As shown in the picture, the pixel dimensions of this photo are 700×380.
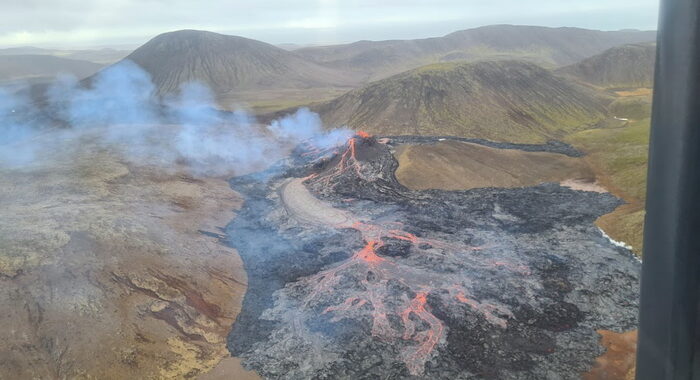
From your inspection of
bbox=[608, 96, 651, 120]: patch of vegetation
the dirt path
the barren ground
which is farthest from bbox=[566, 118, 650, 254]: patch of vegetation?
the barren ground

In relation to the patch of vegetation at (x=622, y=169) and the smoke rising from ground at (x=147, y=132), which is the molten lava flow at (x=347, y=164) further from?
the patch of vegetation at (x=622, y=169)

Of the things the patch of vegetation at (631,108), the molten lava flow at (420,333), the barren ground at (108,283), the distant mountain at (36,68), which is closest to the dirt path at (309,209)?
the barren ground at (108,283)

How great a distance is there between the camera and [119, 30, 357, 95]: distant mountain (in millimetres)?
131625

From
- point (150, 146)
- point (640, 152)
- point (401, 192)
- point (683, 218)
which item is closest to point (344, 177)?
point (401, 192)

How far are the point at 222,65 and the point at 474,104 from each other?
3783 inches

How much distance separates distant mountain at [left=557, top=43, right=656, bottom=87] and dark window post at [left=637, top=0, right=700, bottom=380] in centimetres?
12404

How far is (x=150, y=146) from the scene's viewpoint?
54.3 metres

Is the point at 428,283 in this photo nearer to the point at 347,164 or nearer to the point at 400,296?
the point at 400,296

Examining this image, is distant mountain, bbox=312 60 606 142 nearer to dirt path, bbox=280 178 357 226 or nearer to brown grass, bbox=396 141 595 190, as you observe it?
brown grass, bbox=396 141 595 190

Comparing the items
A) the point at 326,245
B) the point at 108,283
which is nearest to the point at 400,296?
the point at 326,245

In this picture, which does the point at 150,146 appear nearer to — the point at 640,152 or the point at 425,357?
the point at 425,357

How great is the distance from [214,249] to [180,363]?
1266 centimetres

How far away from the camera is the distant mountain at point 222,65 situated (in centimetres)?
13162

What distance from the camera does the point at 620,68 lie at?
110188 mm
